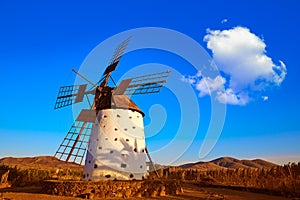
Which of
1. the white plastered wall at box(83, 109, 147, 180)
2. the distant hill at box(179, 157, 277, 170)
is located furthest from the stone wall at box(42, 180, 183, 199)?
the distant hill at box(179, 157, 277, 170)

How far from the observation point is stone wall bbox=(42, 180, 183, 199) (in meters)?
12.9

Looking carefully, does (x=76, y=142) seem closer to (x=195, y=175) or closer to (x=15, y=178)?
(x=15, y=178)

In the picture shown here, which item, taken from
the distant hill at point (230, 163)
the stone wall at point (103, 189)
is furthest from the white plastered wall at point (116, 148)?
the distant hill at point (230, 163)

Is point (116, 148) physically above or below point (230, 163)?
below

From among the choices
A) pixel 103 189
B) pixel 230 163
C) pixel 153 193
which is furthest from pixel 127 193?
pixel 230 163

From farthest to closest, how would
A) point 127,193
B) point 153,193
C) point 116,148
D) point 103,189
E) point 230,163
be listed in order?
point 230,163 → point 116,148 → point 153,193 → point 127,193 → point 103,189

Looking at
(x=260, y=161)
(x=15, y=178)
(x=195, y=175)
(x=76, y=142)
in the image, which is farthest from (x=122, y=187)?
(x=260, y=161)

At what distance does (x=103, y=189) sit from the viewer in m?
12.9

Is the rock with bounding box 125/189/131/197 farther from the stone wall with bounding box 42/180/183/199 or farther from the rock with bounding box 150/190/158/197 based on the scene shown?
the rock with bounding box 150/190/158/197

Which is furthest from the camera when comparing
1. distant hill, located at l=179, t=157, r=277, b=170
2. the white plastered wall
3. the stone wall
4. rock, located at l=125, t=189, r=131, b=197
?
distant hill, located at l=179, t=157, r=277, b=170

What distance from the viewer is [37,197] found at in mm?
12594

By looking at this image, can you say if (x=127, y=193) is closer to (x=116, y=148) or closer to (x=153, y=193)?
(x=153, y=193)

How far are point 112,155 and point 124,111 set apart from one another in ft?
9.73

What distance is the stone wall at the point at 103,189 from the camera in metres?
12.9
